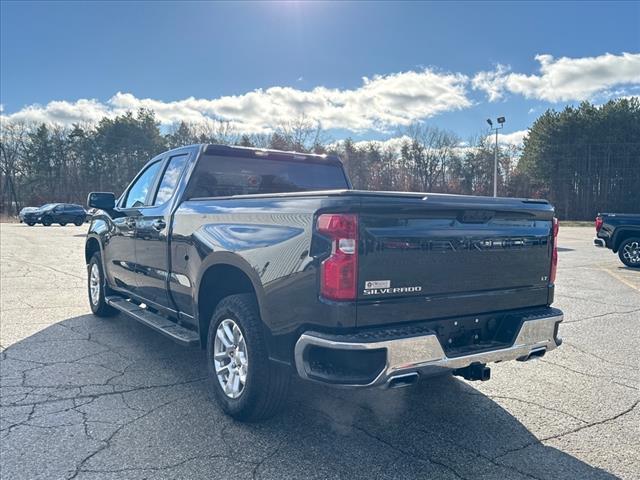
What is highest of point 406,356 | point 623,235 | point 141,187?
point 141,187

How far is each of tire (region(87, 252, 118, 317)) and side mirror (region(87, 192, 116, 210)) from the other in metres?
0.88

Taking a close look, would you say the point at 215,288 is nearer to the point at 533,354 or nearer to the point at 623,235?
the point at 533,354

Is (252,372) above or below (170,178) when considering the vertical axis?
below

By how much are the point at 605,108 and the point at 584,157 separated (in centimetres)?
549

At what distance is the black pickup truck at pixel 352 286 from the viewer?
8.89ft

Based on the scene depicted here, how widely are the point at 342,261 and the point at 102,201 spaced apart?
4.21 m

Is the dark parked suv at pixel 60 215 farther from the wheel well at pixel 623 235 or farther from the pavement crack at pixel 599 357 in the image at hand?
the pavement crack at pixel 599 357

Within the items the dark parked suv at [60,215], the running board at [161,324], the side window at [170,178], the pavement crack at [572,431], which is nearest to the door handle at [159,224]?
the side window at [170,178]

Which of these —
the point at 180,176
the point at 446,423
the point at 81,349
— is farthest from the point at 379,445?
the point at 81,349

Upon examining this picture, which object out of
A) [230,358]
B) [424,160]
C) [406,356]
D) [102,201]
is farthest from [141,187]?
[424,160]

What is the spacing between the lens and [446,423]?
3.50 meters

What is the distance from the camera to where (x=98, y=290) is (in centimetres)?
661

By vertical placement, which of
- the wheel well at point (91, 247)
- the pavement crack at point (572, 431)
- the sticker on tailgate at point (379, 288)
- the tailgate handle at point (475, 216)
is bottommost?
the pavement crack at point (572, 431)

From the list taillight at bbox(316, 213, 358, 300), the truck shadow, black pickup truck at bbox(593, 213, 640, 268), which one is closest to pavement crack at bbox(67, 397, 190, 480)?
the truck shadow
